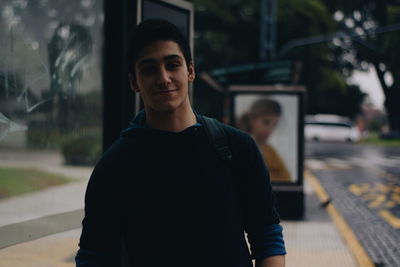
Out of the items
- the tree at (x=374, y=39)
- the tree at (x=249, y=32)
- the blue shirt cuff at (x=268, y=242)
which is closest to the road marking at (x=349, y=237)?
the blue shirt cuff at (x=268, y=242)

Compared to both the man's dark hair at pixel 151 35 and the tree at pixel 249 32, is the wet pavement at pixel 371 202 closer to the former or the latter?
the man's dark hair at pixel 151 35

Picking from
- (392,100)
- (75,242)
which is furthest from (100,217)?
(392,100)

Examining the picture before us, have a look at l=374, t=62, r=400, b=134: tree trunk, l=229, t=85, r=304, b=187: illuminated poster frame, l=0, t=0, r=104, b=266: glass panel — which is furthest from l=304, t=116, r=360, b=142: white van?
l=0, t=0, r=104, b=266: glass panel

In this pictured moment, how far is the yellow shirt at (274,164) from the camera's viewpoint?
9.09m

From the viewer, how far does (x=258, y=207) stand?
190 centimetres

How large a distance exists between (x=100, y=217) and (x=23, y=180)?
4.25 ft

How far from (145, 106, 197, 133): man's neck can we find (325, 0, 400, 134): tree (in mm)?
38584

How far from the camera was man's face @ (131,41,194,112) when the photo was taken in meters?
1.86

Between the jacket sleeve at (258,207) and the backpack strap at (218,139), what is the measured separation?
0.06 metres

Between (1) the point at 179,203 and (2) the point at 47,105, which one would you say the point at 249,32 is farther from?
(1) the point at 179,203

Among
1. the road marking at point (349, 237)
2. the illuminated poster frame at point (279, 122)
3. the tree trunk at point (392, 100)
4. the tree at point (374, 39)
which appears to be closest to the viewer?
the road marking at point (349, 237)

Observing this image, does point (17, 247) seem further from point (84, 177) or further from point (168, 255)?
point (168, 255)

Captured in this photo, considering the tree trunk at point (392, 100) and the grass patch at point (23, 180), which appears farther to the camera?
the tree trunk at point (392, 100)

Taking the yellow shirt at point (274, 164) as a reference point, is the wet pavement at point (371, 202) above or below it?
below
